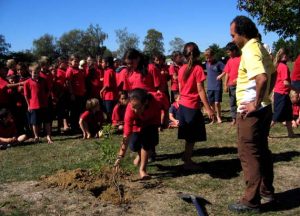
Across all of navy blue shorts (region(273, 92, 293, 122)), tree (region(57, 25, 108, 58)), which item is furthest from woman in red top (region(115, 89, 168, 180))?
tree (region(57, 25, 108, 58))

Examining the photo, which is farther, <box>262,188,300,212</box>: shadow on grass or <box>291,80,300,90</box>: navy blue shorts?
<box>291,80,300,90</box>: navy blue shorts

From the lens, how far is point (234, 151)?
7.34 metres

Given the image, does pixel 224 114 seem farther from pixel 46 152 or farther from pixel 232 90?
pixel 46 152

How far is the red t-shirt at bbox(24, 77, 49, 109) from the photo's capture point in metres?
8.98

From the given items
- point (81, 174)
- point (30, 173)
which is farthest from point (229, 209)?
point (30, 173)

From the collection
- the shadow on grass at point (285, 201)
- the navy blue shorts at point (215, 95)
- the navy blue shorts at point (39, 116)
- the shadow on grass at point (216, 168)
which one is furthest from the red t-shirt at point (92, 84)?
the shadow on grass at point (285, 201)

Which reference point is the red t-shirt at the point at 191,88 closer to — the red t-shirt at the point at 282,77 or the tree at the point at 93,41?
the red t-shirt at the point at 282,77

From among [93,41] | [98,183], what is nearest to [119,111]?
[98,183]

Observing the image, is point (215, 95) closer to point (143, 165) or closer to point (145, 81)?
point (145, 81)

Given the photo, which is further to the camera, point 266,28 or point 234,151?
point 266,28

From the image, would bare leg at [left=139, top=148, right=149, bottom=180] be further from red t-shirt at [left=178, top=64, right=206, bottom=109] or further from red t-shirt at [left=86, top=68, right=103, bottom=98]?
red t-shirt at [left=86, top=68, right=103, bottom=98]

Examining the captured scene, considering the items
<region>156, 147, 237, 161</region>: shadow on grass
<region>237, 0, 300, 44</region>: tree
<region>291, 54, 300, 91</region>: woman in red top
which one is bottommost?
<region>156, 147, 237, 161</region>: shadow on grass

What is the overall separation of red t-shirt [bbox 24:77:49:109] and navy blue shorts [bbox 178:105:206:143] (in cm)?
399

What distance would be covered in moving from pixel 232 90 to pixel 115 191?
16.1 feet
